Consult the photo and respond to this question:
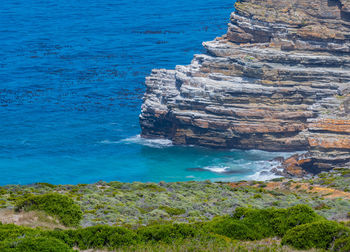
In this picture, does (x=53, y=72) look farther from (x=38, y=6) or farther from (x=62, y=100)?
(x=38, y=6)

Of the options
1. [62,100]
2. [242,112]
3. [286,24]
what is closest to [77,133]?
[62,100]

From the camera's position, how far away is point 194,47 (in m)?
152

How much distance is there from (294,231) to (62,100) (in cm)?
8836

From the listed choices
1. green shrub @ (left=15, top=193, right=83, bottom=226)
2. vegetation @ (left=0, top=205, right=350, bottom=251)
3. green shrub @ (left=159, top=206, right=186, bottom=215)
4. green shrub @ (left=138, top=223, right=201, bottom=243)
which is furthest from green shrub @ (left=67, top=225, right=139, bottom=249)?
green shrub @ (left=159, top=206, right=186, bottom=215)

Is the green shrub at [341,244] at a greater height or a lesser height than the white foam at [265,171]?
greater

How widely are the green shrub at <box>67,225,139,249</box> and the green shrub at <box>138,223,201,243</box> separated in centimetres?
81

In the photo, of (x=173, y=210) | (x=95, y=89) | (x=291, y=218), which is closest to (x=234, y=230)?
(x=291, y=218)

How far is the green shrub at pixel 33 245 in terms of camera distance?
119 ft

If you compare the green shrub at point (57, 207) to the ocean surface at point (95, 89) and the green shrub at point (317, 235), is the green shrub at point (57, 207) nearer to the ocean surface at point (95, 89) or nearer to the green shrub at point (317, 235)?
the green shrub at point (317, 235)

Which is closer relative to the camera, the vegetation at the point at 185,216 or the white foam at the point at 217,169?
the vegetation at the point at 185,216

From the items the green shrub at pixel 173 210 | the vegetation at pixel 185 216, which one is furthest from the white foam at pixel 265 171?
the green shrub at pixel 173 210

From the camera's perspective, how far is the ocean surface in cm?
9275

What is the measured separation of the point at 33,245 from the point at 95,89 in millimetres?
92765

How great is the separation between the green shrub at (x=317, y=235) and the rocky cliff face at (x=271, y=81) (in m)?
44.7
